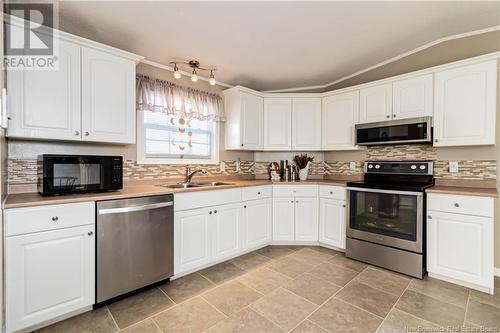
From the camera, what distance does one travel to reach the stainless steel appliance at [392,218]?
7.74 feet

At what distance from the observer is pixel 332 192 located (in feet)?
10.00

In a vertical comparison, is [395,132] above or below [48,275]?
above

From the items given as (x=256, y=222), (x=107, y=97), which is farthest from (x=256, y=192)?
(x=107, y=97)

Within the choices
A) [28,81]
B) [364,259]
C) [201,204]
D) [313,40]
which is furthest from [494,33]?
[28,81]

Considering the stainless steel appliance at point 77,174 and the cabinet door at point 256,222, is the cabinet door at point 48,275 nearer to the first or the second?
the stainless steel appliance at point 77,174

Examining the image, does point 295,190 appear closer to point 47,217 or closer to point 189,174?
point 189,174

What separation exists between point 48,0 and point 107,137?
1.05 meters

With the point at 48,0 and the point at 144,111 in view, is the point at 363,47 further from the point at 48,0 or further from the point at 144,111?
the point at 48,0

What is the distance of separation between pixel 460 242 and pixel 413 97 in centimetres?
152

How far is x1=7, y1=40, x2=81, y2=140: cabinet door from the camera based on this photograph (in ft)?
5.65

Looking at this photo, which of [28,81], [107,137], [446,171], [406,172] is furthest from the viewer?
[406,172]

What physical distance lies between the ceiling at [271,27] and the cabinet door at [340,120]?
1.55 ft

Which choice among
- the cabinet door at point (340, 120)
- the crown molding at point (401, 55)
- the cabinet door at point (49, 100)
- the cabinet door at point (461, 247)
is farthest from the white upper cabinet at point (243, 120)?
the cabinet door at point (461, 247)

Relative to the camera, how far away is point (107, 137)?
7.00 feet
